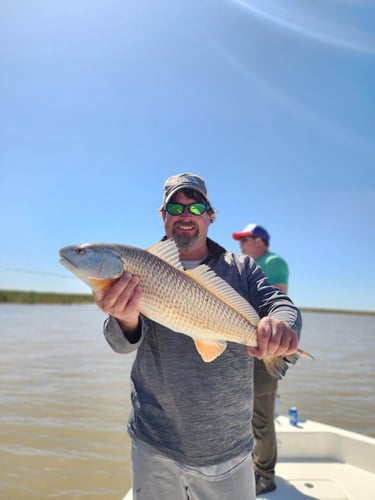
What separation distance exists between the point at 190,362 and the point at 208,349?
0.64ft

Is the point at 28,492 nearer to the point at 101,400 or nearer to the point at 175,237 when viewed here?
the point at 101,400

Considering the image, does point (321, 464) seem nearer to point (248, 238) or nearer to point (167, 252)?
point (248, 238)

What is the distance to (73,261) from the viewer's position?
→ 215 centimetres

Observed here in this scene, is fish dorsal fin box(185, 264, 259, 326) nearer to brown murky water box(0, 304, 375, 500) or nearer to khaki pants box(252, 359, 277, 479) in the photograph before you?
khaki pants box(252, 359, 277, 479)

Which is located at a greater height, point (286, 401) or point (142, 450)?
point (142, 450)

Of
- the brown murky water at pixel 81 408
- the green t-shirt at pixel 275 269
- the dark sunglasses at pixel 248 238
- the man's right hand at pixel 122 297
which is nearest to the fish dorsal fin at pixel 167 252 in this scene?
the man's right hand at pixel 122 297

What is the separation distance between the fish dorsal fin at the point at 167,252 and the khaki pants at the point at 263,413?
2607 millimetres

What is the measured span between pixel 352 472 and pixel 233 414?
166 inches

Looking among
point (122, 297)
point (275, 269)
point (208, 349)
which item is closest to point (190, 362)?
point (208, 349)

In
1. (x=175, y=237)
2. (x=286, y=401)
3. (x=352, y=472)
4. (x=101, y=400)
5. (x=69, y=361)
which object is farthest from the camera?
(x=69, y=361)

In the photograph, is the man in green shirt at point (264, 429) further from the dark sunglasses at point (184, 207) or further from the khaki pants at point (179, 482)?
the dark sunglasses at point (184, 207)

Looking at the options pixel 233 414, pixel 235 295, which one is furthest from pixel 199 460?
pixel 235 295

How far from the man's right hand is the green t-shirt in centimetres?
309

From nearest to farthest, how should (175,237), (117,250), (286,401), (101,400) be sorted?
(117,250)
(175,237)
(101,400)
(286,401)
